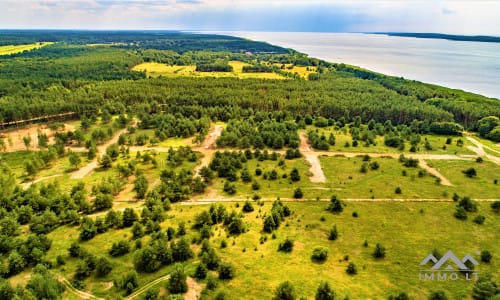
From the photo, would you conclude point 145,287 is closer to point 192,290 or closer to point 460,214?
point 192,290

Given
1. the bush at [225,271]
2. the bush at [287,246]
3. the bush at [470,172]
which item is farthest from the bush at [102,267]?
the bush at [470,172]

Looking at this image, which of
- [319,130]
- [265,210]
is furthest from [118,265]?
[319,130]

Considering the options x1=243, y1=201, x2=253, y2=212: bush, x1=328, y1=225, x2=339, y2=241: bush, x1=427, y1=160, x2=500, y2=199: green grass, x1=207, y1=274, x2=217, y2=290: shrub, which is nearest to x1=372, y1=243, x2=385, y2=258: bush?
x1=328, y1=225, x2=339, y2=241: bush

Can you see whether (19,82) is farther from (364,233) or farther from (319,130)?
(364,233)

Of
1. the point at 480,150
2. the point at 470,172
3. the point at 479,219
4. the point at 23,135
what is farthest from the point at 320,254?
the point at 23,135

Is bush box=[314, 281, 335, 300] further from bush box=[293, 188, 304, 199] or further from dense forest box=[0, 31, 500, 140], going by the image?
dense forest box=[0, 31, 500, 140]

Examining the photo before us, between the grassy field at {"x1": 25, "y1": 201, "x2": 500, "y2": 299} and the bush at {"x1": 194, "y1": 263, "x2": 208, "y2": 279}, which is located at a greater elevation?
the bush at {"x1": 194, "y1": 263, "x2": 208, "y2": 279}

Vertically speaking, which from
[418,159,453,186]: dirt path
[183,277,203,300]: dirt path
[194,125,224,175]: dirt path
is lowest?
[183,277,203,300]: dirt path
